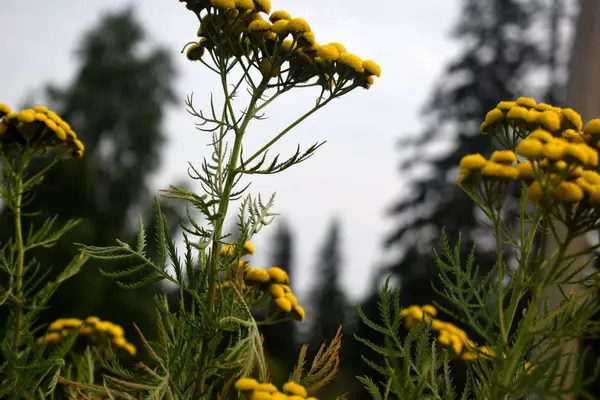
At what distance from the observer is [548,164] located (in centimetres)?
137

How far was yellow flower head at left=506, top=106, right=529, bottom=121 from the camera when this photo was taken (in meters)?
1.62

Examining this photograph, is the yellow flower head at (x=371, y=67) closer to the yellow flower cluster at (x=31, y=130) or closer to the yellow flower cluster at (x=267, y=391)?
the yellow flower cluster at (x=267, y=391)

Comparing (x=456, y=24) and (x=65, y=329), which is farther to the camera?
(x=456, y=24)

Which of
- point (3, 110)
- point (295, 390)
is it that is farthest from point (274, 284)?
point (3, 110)

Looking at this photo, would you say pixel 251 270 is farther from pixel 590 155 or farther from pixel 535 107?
pixel 590 155

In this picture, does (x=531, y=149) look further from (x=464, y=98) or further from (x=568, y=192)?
(x=464, y=98)

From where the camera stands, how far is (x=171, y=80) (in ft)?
50.4

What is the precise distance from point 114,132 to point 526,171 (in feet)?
47.4

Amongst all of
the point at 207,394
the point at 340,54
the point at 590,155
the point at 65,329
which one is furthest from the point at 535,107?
the point at 65,329

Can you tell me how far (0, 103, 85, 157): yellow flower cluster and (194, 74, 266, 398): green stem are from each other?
90 cm

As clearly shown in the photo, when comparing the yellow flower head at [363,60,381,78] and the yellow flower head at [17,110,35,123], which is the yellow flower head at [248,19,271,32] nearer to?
the yellow flower head at [363,60,381,78]

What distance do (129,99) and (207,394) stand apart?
47.2 feet

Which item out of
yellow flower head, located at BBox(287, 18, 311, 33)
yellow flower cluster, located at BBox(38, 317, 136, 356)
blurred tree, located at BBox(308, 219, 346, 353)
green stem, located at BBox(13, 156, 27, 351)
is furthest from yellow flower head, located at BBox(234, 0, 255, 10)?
blurred tree, located at BBox(308, 219, 346, 353)

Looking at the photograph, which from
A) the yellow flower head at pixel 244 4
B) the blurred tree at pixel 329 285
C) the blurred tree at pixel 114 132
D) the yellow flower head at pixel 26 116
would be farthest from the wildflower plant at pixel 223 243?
the blurred tree at pixel 329 285
